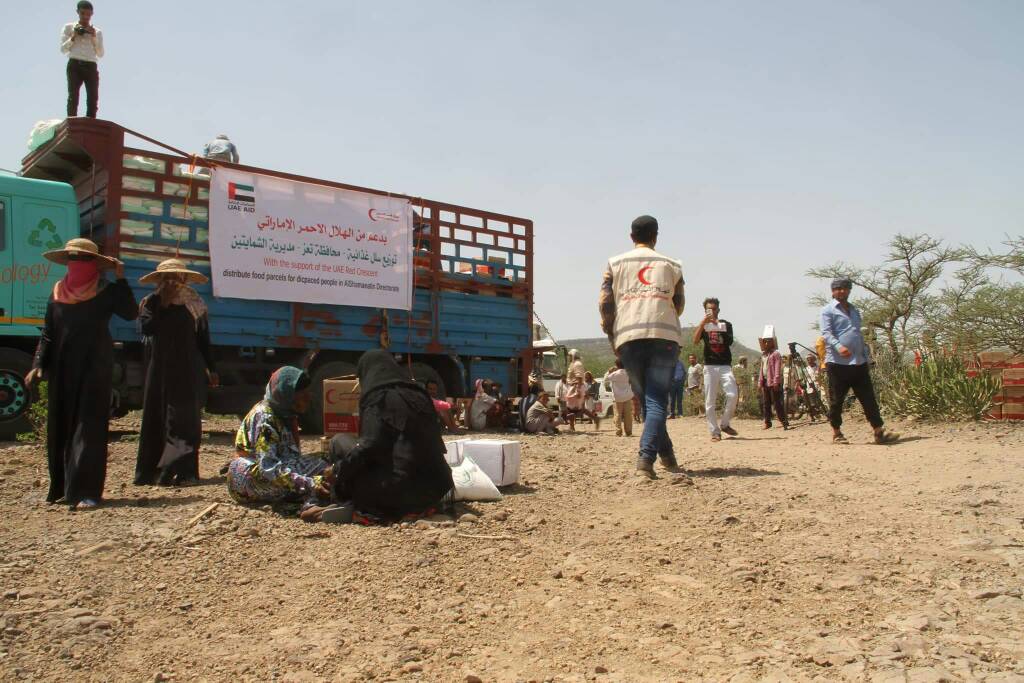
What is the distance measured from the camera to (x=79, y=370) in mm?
5180

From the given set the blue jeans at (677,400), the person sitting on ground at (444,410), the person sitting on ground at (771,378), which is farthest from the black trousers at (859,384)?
the blue jeans at (677,400)

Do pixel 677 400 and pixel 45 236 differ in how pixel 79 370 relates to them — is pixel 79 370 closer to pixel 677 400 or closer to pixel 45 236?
pixel 45 236

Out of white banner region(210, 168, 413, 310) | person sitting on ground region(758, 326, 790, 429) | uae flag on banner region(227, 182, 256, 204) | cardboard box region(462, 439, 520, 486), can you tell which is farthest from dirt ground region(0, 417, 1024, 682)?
person sitting on ground region(758, 326, 790, 429)

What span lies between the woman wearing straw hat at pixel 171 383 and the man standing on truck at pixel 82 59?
3.91 metres

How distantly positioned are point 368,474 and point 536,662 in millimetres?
1848

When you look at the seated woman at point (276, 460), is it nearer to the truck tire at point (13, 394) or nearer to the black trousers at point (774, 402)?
the truck tire at point (13, 394)

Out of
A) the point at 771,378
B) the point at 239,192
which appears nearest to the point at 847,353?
the point at 771,378

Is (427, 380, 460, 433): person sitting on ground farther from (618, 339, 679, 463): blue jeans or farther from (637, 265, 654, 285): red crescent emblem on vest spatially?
(637, 265, 654, 285): red crescent emblem on vest

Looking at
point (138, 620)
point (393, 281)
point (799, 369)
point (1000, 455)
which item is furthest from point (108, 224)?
point (799, 369)

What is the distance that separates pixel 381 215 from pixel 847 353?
5.47 metres

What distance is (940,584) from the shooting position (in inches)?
135

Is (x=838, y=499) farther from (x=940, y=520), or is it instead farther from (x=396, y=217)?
(x=396, y=217)

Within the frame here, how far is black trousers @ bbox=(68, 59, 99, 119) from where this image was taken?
29.0 ft

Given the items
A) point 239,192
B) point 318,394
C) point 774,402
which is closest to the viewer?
point 239,192
